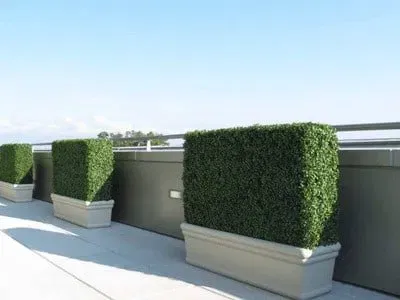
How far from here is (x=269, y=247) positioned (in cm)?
456

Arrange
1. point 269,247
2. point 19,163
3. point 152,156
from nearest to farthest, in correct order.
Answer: point 269,247 < point 152,156 < point 19,163

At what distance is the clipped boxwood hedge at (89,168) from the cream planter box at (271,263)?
11.7ft

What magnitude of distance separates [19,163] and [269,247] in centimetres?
1016

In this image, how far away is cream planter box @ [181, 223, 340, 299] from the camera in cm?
432

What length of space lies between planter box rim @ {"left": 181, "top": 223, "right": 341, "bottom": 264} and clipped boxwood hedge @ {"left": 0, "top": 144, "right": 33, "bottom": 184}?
9.03m

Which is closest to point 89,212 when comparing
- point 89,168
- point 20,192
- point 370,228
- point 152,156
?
point 89,168

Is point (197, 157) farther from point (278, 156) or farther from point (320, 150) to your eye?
point (320, 150)

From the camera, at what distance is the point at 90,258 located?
5.98 meters

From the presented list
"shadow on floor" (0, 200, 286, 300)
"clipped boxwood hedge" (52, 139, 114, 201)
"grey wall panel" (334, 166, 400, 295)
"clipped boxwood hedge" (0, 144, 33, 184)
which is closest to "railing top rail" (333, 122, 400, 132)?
"grey wall panel" (334, 166, 400, 295)

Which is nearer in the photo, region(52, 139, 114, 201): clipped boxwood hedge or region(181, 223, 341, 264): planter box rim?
region(181, 223, 341, 264): planter box rim

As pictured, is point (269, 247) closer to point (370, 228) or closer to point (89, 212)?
point (370, 228)

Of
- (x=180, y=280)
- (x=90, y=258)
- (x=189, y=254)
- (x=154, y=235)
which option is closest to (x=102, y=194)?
(x=154, y=235)

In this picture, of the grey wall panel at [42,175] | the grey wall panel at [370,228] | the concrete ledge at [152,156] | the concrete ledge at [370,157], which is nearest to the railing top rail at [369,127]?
the concrete ledge at [370,157]

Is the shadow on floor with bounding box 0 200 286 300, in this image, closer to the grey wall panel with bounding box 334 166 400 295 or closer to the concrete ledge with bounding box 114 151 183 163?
the grey wall panel with bounding box 334 166 400 295
